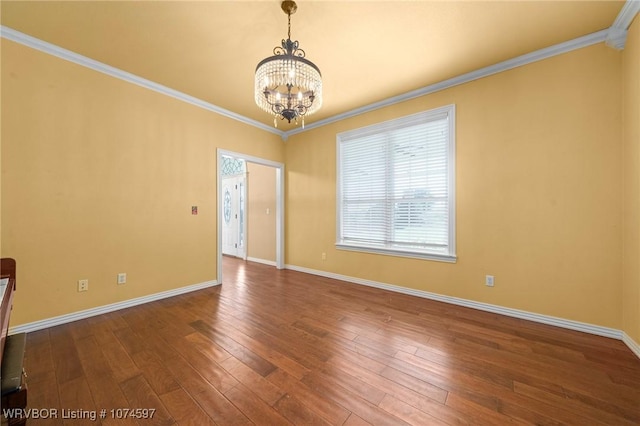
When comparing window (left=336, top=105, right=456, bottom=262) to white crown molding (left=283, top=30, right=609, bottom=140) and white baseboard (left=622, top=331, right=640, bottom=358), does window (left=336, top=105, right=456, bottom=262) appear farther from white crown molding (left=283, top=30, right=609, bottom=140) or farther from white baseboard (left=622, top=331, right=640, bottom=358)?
white baseboard (left=622, top=331, right=640, bottom=358)

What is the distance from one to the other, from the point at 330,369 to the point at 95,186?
3.14 meters

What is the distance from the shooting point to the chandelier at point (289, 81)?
190cm

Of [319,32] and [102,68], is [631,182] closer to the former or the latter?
[319,32]

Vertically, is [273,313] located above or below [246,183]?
below

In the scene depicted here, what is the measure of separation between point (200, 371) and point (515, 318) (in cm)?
315

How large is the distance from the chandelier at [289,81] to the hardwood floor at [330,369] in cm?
209

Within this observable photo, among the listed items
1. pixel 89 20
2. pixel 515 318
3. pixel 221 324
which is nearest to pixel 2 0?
pixel 89 20

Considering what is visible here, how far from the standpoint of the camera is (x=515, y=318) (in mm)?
2666

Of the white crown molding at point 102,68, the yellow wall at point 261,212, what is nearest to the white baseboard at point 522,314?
the yellow wall at point 261,212

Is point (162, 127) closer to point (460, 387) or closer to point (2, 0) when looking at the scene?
point (2, 0)

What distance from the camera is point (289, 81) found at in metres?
1.94

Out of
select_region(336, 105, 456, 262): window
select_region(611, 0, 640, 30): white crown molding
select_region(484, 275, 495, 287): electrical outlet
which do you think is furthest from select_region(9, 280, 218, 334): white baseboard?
select_region(611, 0, 640, 30): white crown molding

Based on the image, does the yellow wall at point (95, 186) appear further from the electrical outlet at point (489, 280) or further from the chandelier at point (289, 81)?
the electrical outlet at point (489, 280)

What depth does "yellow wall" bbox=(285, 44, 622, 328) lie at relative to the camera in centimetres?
229
